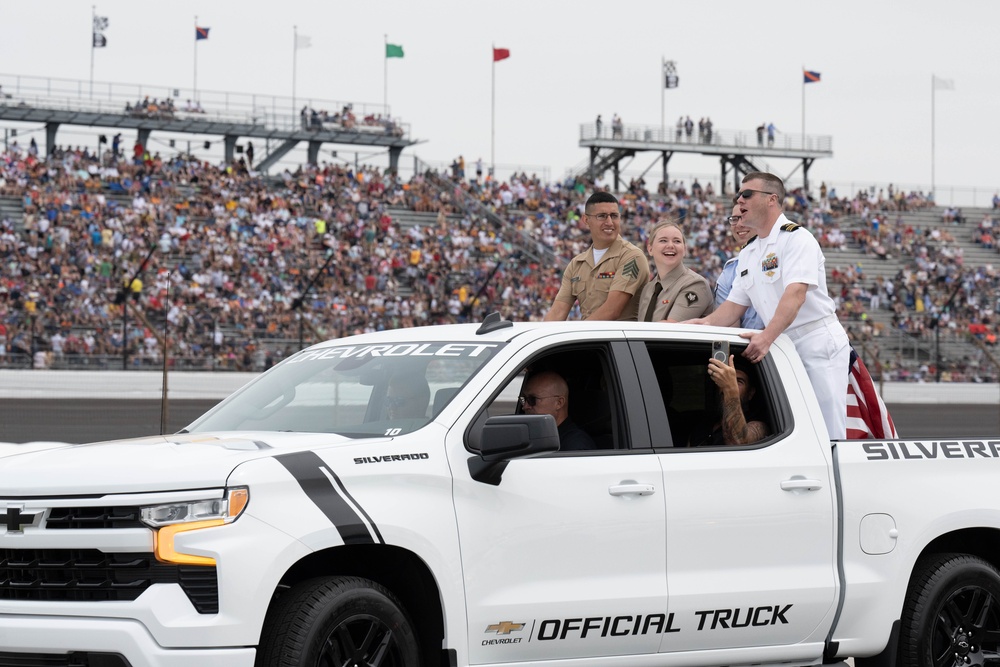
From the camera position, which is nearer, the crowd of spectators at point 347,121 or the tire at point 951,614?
the tire at point 951,614

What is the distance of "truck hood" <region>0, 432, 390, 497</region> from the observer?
471 centimetres

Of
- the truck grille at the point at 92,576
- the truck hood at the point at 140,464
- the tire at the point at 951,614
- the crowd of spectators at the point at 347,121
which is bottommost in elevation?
the tire at the point at 951,614

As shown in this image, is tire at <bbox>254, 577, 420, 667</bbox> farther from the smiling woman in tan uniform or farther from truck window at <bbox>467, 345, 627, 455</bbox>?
the smiling woman in tan uniform

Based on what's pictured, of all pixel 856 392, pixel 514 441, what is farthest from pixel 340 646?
pixel 856 392

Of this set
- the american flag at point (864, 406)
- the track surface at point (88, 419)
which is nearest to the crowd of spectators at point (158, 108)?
the track surface at point (88, 419)

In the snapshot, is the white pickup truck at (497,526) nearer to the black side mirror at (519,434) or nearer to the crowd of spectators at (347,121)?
the black side mirror at (519,434)

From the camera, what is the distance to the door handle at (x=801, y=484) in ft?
19.5

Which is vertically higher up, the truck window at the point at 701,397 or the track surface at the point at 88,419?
Answer: the truck window at the point at 701,397

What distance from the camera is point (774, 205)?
23.5ft

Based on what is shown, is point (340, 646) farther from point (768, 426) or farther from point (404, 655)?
point (768, 426)

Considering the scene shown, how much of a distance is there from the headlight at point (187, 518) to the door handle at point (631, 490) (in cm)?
156

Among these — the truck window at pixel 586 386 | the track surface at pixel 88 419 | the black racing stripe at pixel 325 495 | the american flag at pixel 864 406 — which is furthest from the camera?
the track surface at pixel 88 419

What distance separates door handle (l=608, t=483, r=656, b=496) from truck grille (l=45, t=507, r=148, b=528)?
6.14 feet

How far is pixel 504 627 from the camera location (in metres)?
5.27
